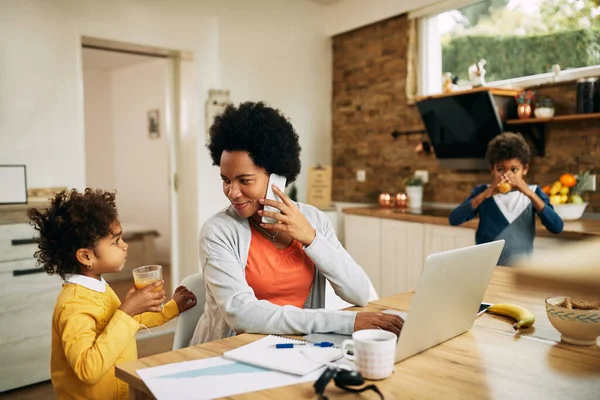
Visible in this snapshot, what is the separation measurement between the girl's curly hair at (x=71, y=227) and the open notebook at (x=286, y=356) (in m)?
0.52

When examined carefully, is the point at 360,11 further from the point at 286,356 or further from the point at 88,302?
the point at 286,356

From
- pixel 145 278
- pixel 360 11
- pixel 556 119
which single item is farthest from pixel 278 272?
pixel 360 11

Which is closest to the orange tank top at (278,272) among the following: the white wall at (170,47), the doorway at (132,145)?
the white wall at (170,47)

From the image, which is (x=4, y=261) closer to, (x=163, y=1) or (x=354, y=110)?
(x=163, y=1)

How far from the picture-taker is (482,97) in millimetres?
3365

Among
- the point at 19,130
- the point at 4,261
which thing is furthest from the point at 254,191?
the point at 19,130

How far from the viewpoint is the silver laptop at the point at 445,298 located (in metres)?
1.04

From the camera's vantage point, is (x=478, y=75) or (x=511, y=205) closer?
(x=511, y=205)

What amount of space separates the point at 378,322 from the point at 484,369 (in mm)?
282

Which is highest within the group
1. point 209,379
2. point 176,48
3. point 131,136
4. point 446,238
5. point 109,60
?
point 109,60

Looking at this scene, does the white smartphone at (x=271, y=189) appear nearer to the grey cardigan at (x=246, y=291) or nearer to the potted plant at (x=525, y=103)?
the grey cardigan at (x=246, y=291)

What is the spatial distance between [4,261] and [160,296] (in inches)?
73.9

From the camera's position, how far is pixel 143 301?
1330 millimetres

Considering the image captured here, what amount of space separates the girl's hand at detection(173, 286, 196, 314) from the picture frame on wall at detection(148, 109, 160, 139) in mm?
5202
